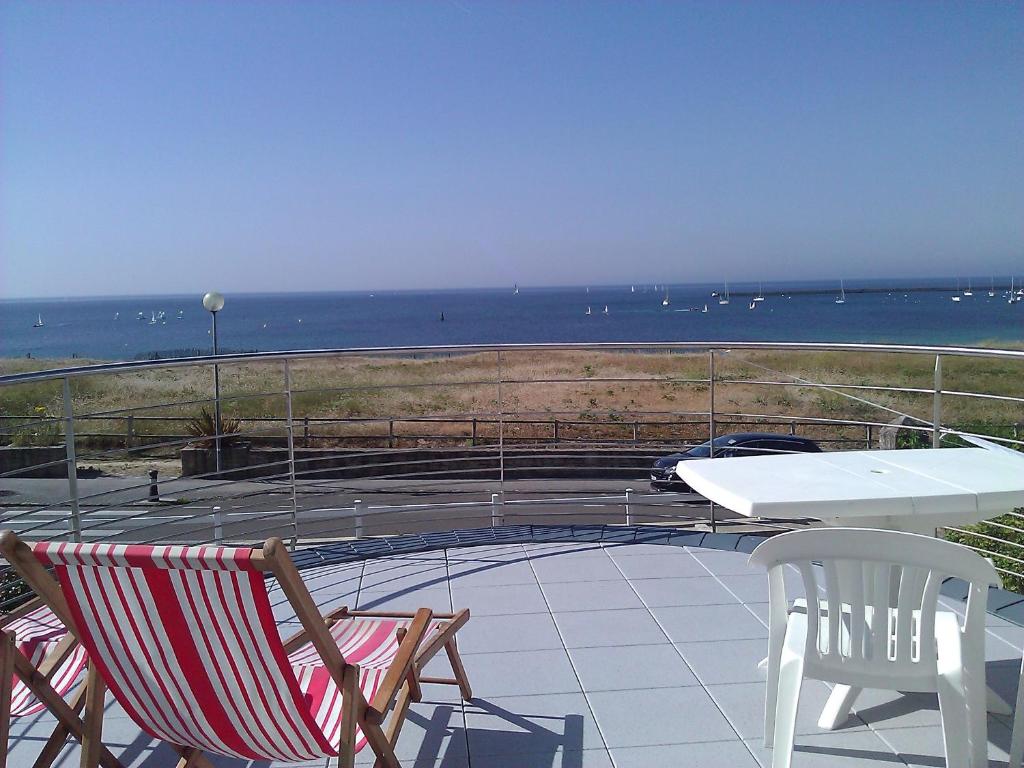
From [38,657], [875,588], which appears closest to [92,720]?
[38,657]

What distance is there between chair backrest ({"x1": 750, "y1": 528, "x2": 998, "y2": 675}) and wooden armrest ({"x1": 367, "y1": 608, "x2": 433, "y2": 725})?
847mm

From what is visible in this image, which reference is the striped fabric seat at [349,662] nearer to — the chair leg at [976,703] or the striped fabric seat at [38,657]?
the striped fabric seat at [38,657]

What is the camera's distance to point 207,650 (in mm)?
1675

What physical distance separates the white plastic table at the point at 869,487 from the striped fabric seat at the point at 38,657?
1.82m

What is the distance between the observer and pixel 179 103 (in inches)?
1013

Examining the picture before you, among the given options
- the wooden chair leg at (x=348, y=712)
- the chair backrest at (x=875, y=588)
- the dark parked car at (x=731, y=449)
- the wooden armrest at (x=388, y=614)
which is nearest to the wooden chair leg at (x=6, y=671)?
the wooden chair leg at (x=348, y=712)

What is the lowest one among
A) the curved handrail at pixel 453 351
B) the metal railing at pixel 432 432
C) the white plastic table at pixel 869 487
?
the metal railing at pixel 432 432

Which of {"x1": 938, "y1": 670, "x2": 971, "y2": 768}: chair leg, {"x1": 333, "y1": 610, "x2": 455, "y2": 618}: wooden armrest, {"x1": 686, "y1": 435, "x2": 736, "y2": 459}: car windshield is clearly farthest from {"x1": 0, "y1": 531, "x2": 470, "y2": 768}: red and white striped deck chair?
{"x1": 686, "y1": 435, "x2": 736, "y2": 459}: car windshield

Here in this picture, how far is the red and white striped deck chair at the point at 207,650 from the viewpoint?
1536 mm

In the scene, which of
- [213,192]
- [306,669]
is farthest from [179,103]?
[306,669]

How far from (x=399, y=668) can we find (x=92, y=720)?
2.36 ft

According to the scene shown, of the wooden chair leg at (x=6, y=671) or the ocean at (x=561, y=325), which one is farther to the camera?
the ocean at (x=561, y=325)

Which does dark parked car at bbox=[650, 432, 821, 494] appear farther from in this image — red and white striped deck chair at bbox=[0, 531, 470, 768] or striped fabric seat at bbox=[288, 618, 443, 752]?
red and white striped deck chair at bbox=[0, 531, 470, 768]

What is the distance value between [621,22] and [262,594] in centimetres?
1852
